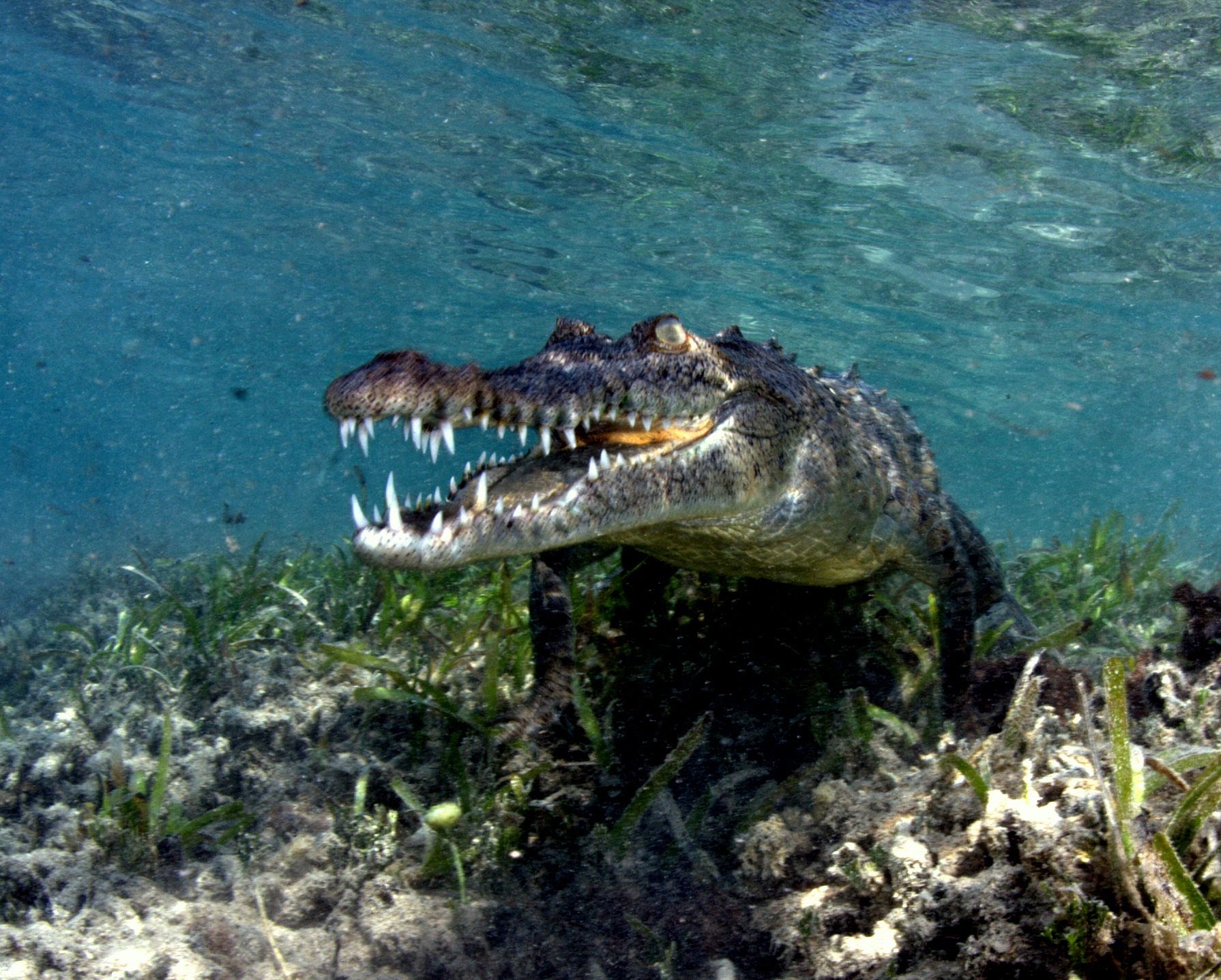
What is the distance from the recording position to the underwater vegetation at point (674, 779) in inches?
77.3

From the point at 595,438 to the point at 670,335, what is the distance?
548 millimetres

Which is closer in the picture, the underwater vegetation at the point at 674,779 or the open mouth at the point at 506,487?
the underwater vegetation at the point at 674,779

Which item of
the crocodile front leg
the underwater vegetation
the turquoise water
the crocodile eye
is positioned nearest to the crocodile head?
the crocodile eye

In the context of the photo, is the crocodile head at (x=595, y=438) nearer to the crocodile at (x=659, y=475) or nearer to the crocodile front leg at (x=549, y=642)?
the crocodile at (x=659, y=475)

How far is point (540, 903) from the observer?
2879 millimetres

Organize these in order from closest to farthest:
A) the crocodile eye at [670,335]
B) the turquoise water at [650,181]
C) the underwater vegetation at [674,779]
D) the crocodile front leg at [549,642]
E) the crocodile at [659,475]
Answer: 1. the underwater vegetation at [674,779]
2. the crocodile at [659,475]
3. the crocodile eye at [670,335]
4. the crocodile front leg at [549,642]
5. the turquoise water at [650,181]

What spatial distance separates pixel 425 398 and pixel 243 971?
2.14 metres

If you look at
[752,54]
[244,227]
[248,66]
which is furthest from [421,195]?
[752,54]

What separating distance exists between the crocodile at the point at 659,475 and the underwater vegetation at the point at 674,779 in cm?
39

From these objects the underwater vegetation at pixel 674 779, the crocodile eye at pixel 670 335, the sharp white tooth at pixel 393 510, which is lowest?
the underwater vegetation at pixel 674 779

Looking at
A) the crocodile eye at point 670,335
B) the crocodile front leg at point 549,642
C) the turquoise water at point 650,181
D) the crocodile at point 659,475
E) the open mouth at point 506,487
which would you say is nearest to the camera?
the open mouth at point 506,487

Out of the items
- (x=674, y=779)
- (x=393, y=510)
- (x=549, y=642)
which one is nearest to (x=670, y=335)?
(x=393, y=510)

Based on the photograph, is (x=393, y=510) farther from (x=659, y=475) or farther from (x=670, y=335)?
(x=670, y=335)

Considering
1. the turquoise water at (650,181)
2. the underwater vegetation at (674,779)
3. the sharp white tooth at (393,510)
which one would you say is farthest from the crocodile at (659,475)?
the turquoise water at (650,181)
